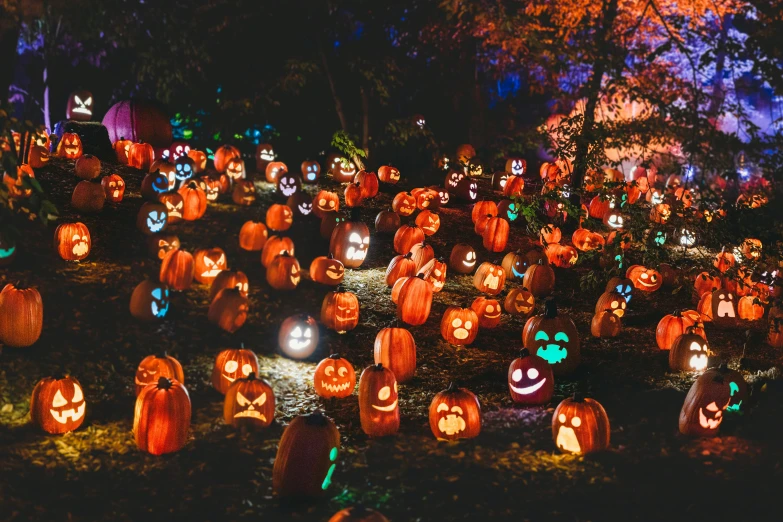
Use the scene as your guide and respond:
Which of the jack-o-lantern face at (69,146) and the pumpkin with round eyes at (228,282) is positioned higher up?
the jack-o-lantern face at (69,146)

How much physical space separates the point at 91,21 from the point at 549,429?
10.7 m

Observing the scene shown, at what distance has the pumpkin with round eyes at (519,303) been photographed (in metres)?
11.0

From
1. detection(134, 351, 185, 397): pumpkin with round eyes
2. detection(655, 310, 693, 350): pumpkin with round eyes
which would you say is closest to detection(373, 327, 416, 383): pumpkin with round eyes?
detection(134, 351, 185, 397): pumpkin with round eyes

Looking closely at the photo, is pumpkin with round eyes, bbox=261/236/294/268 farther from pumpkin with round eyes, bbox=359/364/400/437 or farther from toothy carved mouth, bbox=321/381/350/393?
pumpkin with round eyes, bbox=359/364/400/437

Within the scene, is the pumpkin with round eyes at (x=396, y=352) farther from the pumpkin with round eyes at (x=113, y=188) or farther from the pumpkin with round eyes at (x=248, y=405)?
the pumpkin with round eyes at (x=113, y=188)

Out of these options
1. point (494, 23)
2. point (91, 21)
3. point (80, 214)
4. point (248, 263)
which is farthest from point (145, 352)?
point (494, 23)

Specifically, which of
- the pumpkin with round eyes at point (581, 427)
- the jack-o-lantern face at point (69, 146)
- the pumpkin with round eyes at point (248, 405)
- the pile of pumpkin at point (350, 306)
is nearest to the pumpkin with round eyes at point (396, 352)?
the pile of pumpkin at point (350, 306)

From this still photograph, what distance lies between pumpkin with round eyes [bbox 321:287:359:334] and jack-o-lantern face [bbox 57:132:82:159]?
7.81m

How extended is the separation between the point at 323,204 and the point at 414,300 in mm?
4538

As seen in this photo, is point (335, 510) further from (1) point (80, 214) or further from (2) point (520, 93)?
(2) point (520, 93)

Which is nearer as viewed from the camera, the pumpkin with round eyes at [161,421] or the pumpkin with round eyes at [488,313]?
the pumpkin with round eyes at [161,421]

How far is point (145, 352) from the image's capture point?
336 inches

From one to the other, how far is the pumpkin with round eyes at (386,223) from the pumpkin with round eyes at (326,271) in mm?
2864

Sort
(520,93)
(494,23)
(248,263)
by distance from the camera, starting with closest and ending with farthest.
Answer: (248,263)
(494,23)
(520,93)
